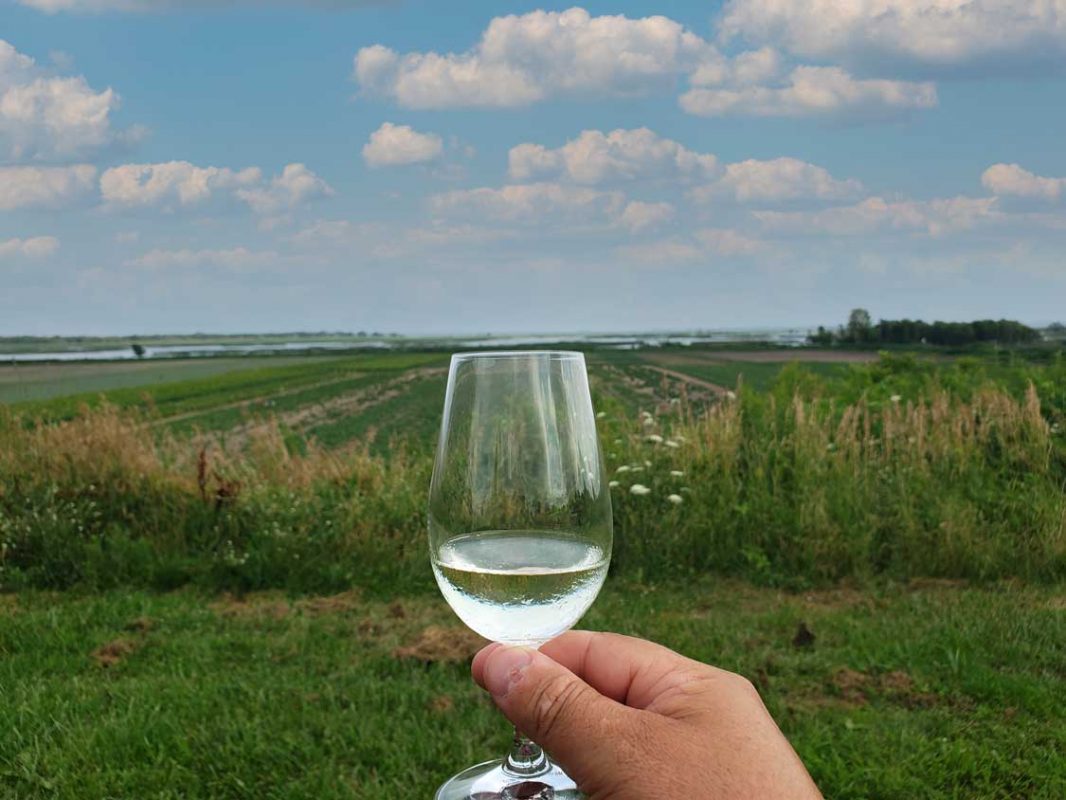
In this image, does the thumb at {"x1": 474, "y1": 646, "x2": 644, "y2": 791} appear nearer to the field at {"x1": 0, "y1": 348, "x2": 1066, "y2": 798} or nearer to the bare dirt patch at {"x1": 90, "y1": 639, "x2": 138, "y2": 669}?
the field at {"x1": 0, "y1": 348, "x2": 1066, "y2": 798}

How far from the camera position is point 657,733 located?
1661 mm

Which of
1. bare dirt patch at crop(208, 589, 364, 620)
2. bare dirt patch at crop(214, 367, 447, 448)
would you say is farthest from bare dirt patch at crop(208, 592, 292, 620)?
bare dirt patch at crop(214, 367, 447, 448)

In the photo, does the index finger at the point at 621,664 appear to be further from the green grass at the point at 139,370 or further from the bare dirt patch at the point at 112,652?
the green grass at the point at 139,370

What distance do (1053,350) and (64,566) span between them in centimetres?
988

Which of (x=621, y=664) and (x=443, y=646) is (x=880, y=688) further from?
(x=621, y=664)

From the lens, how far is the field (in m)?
3.99

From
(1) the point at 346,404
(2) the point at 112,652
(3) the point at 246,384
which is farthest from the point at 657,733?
(3) the point at 246,384

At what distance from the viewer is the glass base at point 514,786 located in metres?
1.90

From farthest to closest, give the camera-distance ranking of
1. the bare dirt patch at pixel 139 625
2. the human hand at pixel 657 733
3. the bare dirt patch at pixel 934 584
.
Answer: the bare dirt patch at pixel 934 584 < the bare dirt patch at pixel 139 625 < the human hand at pixel 657 733

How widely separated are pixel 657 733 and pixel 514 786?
17.2 inches

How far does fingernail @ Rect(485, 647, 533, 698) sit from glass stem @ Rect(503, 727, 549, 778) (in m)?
0.20

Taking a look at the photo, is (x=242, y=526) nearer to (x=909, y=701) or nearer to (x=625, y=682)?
(x=909, y=701)

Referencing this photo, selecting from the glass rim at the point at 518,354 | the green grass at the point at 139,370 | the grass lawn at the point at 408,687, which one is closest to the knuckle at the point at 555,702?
the glass rim at the point at 518,354

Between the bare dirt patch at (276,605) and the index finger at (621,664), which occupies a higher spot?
the index finger at (621,664)
